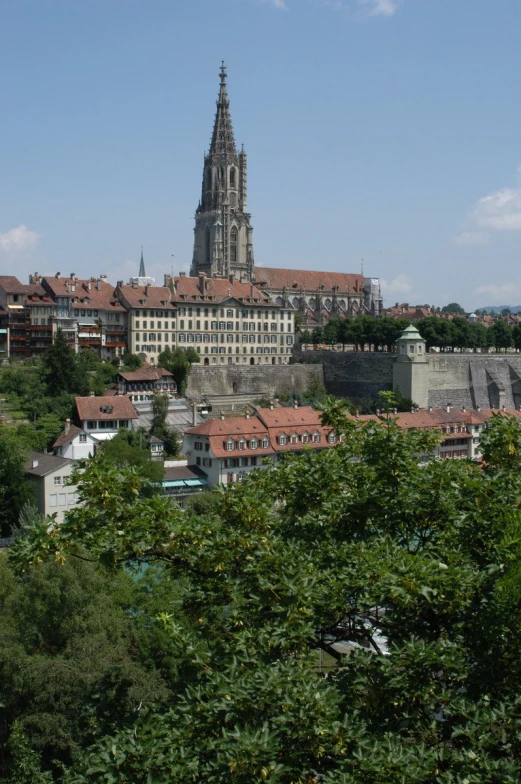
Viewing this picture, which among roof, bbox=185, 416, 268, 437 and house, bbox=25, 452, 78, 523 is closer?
house, bbox=25, 452, 78, 523

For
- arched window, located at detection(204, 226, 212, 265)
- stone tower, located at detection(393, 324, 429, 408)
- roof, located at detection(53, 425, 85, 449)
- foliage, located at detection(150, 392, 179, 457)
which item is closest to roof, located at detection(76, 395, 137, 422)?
foliage, located at detection(150, 392, 179, 457)

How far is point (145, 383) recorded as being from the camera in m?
56.6

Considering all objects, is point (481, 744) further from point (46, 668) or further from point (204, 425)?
point (204, 425)

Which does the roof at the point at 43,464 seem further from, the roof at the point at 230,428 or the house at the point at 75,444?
the roof at the point at 230,428

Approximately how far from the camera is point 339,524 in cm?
1116

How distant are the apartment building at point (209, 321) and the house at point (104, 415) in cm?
1620

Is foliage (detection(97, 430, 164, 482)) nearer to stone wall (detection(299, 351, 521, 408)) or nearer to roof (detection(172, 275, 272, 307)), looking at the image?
roof (detection(172, 275, 272, 307))

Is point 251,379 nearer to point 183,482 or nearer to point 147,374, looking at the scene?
point 147,374

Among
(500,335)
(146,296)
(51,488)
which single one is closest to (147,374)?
(146,296)

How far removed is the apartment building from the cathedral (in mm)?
15426

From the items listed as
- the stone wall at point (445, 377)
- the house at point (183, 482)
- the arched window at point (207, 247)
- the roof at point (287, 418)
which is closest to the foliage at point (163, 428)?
the house at point (183, 482)

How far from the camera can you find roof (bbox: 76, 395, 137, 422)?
47.0 meters

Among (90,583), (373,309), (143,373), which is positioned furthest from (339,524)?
(373,309)

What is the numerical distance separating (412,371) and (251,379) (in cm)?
1187
